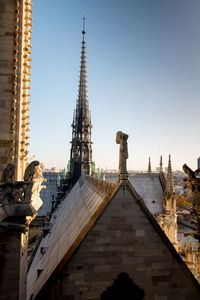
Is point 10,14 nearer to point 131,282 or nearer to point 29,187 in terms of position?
point 29,187

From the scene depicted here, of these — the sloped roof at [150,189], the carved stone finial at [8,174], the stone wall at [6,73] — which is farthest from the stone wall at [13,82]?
the sloped roof at [150,189]

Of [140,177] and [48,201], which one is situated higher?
[140,177]

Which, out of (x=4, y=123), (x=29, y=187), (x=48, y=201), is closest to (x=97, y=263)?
(x=29, y=187)

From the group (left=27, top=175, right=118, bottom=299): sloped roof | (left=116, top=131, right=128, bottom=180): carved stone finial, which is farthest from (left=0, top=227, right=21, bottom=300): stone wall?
(left=116, top=131, right=128, bottom=180): carved stone finial

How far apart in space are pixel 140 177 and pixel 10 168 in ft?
106

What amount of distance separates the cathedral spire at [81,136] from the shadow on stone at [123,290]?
85.1 ft

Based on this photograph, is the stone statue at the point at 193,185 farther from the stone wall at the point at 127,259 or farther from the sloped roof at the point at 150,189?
the sloped roof at the point at 150,189

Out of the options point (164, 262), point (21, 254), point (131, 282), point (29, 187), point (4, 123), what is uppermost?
point (4, 123)

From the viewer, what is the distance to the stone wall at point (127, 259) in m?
5.84

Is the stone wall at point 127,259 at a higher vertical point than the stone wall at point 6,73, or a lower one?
lower

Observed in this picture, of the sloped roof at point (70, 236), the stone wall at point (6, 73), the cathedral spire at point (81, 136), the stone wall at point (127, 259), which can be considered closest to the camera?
the stone wall at point (127, 259)

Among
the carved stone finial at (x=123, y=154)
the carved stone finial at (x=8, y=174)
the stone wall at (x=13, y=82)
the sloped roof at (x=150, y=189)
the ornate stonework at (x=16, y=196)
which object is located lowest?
the sloped roof at (x=150, y=189)

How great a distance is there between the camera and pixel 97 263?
5.96 metres

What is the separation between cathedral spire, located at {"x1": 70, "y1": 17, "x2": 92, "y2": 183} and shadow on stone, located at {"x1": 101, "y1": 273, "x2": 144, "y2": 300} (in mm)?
25928
